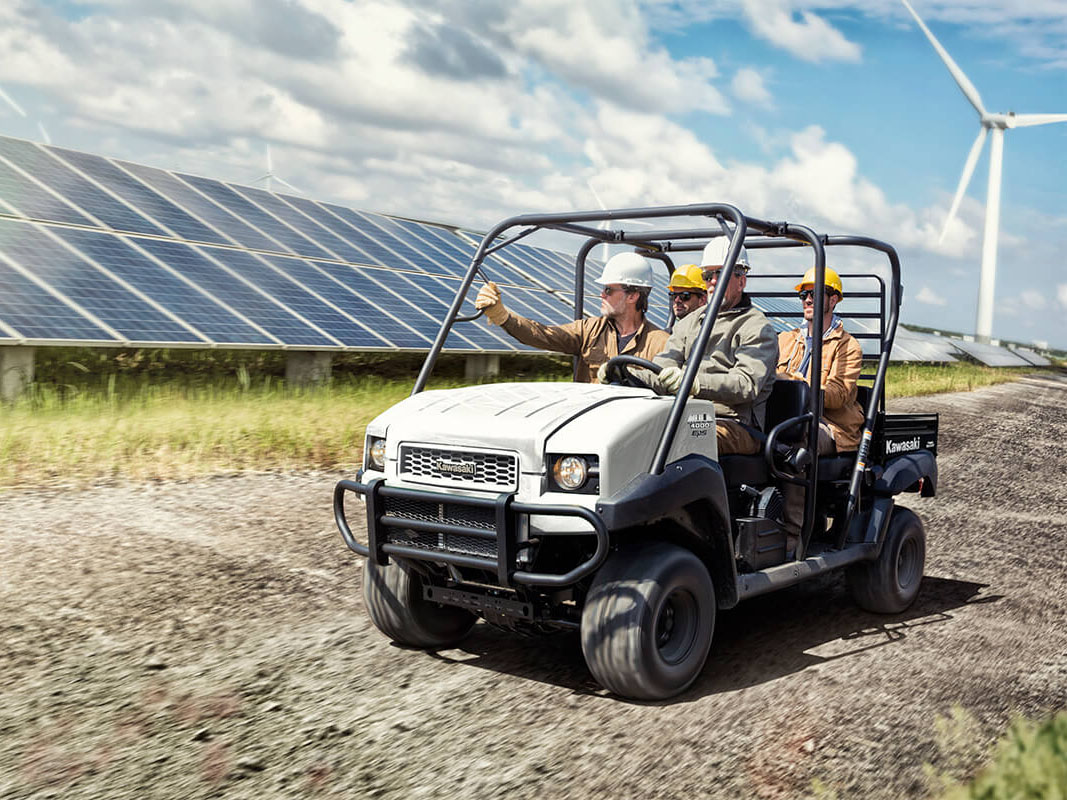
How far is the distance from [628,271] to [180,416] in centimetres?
670

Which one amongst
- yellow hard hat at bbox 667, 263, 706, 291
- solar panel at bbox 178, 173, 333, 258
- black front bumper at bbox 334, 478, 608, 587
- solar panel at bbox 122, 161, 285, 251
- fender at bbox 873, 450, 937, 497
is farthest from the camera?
solar panel at bbox 178, 173, 333, 258

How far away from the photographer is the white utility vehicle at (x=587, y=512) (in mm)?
4309

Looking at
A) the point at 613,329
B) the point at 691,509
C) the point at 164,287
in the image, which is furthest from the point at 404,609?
the point at 164,287

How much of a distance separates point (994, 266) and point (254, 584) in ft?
148

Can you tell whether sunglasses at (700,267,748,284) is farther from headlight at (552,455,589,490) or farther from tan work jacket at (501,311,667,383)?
headlight at (552,455,589,490)

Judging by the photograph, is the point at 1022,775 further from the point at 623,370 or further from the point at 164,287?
the point at 164,287

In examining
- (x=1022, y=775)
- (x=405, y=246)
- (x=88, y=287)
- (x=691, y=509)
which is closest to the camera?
(x=1022, y=775)

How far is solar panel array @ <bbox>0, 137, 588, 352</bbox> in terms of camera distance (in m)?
12.1

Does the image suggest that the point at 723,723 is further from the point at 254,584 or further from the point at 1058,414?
the point at 1058,414

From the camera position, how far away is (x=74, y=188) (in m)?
15.3

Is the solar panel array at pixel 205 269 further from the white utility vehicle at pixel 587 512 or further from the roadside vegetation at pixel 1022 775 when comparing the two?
the roadside vegetation at pixel 1022 775

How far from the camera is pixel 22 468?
859cm

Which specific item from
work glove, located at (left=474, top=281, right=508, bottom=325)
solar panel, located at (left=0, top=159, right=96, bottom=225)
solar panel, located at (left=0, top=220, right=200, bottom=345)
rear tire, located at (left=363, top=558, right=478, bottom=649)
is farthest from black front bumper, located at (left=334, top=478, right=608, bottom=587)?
solar panel, located at (left=0, top=159, right=96, bottom=225)

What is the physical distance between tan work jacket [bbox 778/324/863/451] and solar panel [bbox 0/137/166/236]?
37.3ft
